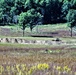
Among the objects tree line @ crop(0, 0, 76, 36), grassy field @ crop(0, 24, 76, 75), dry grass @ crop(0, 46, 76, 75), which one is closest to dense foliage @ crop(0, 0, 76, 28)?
tree line @ crop(0, 0, 76, 36)

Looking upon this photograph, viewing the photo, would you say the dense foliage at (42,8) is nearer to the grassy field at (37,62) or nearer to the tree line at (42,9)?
the tree line at (42,9)

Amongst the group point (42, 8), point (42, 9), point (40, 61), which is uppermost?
point (40, 61)

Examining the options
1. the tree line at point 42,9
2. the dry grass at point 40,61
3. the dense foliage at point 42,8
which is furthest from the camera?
the dense foliage at point 42,8

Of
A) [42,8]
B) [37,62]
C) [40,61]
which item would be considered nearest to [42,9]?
[42,8]

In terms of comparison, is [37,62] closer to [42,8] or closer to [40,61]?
[40,61]

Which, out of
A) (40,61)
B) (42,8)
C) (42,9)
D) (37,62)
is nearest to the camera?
(37,62)

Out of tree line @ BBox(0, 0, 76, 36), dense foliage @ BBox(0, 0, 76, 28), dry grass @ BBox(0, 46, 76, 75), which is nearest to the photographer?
dry grass @ BBox(0, 46, 76, 75)

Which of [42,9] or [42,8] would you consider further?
[42,8]

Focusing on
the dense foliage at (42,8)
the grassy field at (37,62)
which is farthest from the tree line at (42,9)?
the grassy field at (37,62)

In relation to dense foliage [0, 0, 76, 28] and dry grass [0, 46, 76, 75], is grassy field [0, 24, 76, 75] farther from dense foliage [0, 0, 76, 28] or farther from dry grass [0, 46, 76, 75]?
dense foliage [0, 0, 76, 28]

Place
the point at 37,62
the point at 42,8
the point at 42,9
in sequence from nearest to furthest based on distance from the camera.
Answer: the point at 37,62 < the point at 42,9 < the point at 42,8

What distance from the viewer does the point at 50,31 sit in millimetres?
119188

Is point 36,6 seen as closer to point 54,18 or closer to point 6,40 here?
point 54,18

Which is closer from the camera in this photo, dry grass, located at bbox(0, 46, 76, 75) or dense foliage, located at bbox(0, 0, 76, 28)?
dry grass, located at bbox(0, 46, 76, 75)
